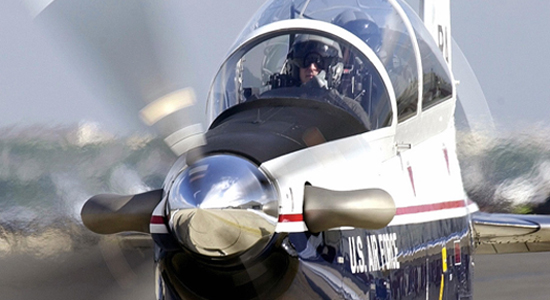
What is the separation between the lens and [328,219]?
5.38 m

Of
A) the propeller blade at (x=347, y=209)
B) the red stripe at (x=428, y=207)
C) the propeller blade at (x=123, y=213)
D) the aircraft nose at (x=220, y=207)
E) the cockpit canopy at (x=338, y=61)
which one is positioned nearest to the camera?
the aircraft nose at (x=220, y=207)

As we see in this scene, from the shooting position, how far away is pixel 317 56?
688 centimetres

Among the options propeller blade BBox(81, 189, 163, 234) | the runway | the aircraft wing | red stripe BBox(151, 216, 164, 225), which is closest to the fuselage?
red stripe BBox(151, 216, 164, 225)

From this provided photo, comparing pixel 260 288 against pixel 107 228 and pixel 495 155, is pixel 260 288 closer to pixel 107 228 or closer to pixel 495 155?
pixel 107 228

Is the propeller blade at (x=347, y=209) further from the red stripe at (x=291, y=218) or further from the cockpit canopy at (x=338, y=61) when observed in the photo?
the cockpit canopy at (x=338, y=61)

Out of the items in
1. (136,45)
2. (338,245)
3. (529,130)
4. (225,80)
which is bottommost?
(529,130)

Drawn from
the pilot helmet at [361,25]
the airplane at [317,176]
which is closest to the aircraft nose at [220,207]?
the airplane at [317,176]

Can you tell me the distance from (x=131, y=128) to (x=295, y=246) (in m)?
1.11

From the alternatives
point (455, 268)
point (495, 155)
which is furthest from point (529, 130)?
point (455, 268)

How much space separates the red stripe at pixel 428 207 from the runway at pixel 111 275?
5.56 ft

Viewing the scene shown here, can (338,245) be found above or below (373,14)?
below

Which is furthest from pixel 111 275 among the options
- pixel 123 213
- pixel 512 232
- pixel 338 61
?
pixel 512 232

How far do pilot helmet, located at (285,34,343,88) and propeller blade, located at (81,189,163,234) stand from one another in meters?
1.66

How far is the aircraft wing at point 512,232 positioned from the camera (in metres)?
11.0
